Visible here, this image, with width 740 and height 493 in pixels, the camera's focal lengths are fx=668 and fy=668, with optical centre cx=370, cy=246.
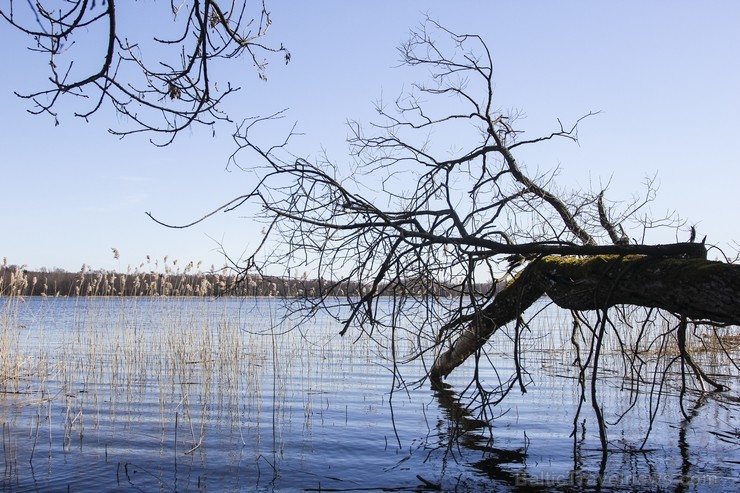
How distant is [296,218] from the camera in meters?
4.93

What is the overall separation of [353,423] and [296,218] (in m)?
3.42

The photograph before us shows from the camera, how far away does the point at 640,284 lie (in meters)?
5.05

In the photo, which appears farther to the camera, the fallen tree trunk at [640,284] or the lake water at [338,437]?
the lake water at [338,437]

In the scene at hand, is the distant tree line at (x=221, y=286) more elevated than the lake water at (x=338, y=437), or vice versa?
the distant tree line at (x=221, y=286)

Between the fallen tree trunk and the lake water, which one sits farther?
the lake water

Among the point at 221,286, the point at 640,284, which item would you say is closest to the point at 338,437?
the point at 221,286

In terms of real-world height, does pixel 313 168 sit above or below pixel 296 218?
above

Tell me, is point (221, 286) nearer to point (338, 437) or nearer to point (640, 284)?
point (338, 437)

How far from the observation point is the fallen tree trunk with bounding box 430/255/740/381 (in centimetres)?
448

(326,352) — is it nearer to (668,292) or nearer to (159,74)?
(668,292)

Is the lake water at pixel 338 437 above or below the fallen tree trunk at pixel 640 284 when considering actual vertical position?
below

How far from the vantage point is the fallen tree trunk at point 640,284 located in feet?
14.7

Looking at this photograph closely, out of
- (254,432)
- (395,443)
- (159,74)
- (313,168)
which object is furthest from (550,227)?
(159,74)

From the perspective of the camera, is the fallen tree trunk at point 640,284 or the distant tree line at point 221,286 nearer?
the fallen tree trunk at point 640,284
